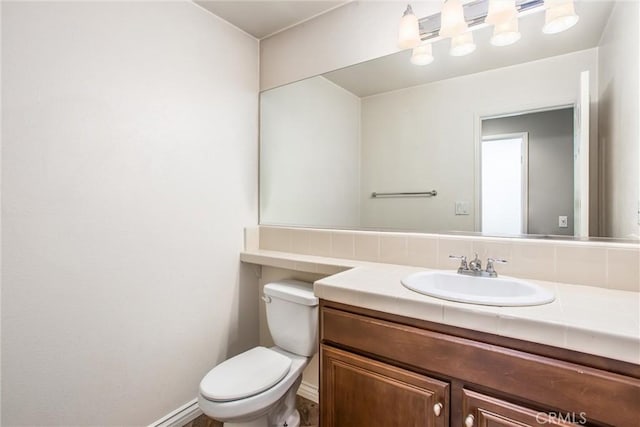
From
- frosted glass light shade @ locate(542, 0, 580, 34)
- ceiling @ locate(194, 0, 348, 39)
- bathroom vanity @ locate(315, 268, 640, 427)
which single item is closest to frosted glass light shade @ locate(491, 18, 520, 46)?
frosted glass light shade @ locate(542, 0, 580, 34)

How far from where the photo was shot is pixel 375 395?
1.01 metres

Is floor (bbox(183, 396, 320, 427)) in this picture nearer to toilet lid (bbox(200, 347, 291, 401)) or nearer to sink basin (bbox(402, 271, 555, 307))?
toilet lid (bbox(200, 347, 291, 401))

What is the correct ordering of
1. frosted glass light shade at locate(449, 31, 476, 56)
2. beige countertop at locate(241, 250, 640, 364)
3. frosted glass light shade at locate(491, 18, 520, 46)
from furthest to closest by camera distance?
frosted glass light shade at locate(449, 31, 476, 56) → frosted glass light shade at locate(491, 18, 520, 46) → beige countertop at locate(241, 250, 640, 364)

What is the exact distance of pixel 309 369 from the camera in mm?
1776

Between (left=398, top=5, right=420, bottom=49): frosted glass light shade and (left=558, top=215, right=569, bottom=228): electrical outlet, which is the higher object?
(left=398, top=5, right=420, bottom=49): frosted glass light shade

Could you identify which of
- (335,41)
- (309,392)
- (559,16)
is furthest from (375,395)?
(335,41)

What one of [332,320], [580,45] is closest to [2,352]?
[332,320]

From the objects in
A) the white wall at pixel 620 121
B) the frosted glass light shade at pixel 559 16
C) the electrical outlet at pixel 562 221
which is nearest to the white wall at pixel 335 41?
the frosted glass light shade at pixel 559 16

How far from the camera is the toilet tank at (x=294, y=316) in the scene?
1487 mm

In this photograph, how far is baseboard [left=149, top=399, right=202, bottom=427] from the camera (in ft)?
4.90

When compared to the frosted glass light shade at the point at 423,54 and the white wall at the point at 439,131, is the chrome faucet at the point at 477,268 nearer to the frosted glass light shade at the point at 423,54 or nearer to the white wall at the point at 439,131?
the white wall at the point at 439,131

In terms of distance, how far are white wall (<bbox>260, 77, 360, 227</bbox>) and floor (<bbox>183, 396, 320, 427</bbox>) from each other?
107 cm

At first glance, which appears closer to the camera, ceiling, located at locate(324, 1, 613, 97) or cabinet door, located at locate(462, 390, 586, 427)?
cabinet door, located at locate(462, 390, 586, 427)

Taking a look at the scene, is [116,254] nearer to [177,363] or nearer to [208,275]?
[208,275]
